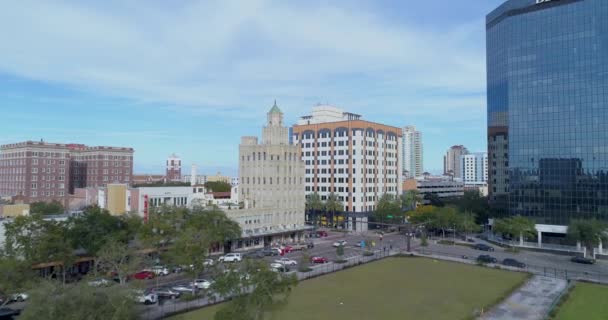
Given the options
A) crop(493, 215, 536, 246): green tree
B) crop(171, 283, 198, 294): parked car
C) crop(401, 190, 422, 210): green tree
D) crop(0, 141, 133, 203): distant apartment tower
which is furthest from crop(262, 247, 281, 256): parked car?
crop(0, 141, 133, 203): distant apartment tower

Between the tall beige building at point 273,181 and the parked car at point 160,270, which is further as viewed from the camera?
the tall beige building at point 273,181

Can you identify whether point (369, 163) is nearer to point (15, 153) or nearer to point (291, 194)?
point (291, 194)

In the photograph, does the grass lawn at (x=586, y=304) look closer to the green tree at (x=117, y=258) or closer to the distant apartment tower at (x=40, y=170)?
the green tree at (x=117, y=258)

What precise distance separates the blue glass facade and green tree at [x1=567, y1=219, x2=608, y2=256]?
7741mm

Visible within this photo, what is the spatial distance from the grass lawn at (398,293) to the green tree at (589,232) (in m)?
20.7

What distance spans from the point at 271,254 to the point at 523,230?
159 ft

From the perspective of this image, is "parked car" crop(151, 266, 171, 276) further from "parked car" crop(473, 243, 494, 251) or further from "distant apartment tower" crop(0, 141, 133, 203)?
"distant apartment tower" crop(0, 141, 133, 203)

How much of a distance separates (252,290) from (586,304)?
37832 mm

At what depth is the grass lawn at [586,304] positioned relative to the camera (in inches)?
1620

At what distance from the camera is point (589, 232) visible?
71125 millimetres

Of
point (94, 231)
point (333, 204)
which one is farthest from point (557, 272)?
point (94, 231)

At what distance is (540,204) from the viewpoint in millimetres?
85688

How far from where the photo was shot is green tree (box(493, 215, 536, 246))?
→ 8031cm

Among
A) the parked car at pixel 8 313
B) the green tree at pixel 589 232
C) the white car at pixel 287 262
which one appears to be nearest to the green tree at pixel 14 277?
the parked car at pixel 8 313
